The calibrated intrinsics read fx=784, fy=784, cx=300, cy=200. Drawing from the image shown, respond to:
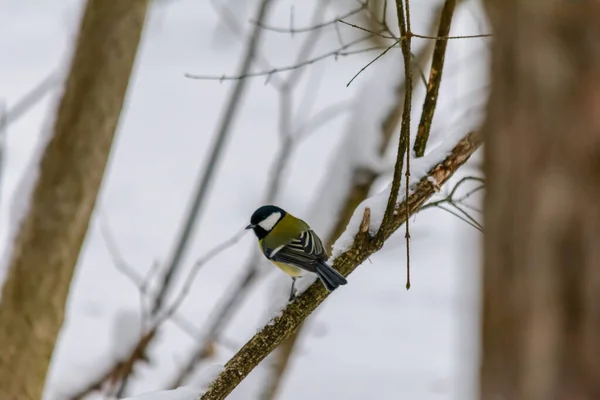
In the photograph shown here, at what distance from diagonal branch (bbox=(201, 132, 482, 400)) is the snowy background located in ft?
4.60

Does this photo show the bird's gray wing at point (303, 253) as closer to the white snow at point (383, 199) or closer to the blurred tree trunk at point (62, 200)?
the white snow at point (383, 199)

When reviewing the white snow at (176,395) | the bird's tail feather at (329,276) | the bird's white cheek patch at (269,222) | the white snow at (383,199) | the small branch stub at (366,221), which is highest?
the bird's white cheek patch at (269,222)

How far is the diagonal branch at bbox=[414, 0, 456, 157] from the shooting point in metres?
2.34

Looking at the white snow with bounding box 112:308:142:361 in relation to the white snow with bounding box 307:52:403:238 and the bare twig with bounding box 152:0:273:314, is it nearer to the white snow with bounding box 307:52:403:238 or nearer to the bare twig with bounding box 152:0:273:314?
the bare twig with bounding box 152:0:273:314

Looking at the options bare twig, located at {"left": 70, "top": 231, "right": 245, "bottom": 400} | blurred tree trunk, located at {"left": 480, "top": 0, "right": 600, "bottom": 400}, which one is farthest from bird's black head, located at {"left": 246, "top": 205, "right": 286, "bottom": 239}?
blurred tree trunk, located at {"left": 480, "top": 0, "right": 600, "bottom": 400}

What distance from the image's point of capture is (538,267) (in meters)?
0.91

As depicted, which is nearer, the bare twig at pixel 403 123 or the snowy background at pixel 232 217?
the bare twig at pixel 403 123

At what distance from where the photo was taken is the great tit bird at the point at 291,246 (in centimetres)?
221

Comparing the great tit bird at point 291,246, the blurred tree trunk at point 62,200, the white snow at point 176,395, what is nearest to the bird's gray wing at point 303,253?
the great tit bird at point 291,246

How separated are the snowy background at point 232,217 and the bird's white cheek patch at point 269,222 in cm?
78

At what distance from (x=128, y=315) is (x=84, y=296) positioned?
2279 millimetres

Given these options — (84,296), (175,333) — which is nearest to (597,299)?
(175,333)

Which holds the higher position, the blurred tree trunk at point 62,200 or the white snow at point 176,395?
the blurred tree trunk at point 62,200

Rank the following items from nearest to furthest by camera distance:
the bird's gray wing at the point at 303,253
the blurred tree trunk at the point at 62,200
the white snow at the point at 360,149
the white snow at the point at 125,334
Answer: the bird's gray wing at the point at 303,253 → the blurred tree trunk at the point at 62,200 → the white snow at the point at 360,149 → the white snow at the point at 125,334
